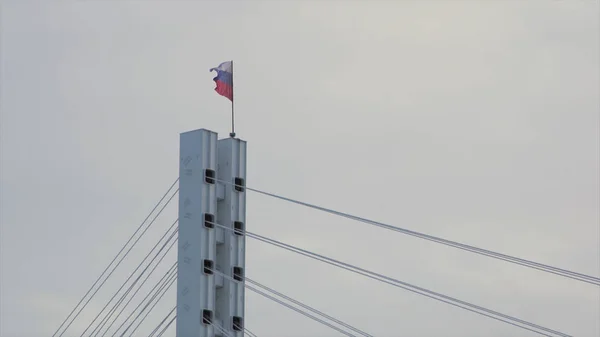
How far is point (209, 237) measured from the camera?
99.0ft

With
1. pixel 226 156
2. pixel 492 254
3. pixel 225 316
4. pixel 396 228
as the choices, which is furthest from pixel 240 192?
pixel 492 254

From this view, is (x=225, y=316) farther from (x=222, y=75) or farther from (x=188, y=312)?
(x=222, y=75)

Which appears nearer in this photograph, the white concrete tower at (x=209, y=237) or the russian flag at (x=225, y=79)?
the white concrete tower at (x=209, y=237)

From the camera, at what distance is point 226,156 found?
31.1 meters

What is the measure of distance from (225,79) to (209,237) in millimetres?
4982

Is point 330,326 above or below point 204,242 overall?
below

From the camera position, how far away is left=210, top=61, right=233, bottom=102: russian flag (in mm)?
32406

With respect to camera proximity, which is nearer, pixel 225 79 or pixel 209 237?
pixel 209 237

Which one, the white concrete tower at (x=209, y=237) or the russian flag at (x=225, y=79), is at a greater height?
the russian flag at (x=225, y=79)

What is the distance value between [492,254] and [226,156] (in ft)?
27.5

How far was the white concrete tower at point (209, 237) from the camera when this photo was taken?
2995 cm

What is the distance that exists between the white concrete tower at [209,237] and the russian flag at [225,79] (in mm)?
1823

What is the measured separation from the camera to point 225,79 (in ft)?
107

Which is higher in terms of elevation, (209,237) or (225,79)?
(225,79)
